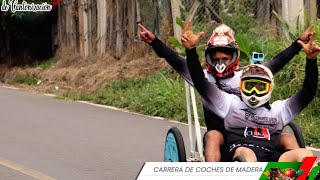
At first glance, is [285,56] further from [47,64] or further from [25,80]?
[47,64]

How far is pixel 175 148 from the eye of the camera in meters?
6.00

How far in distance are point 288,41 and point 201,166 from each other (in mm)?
6815

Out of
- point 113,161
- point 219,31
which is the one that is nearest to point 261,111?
point 219,31

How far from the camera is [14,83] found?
17422mm

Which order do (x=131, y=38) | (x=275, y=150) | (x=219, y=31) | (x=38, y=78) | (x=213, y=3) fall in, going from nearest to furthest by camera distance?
(x=275, y=150)
(x=219, y=31)
(x=213, y=3)
(x=131, y=38)
(x=38, y=78)

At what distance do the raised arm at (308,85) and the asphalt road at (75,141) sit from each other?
2167 millimetres

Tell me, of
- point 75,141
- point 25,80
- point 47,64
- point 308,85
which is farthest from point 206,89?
point 47,64

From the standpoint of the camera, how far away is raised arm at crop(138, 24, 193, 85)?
6012 millimetres

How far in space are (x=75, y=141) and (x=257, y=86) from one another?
4.25 metres

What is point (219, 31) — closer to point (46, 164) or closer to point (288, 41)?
point (46, 164)

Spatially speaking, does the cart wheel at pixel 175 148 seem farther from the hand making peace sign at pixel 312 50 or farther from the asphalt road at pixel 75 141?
the hand making peace sign at pixel 312 50

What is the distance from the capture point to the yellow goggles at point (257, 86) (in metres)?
5.41

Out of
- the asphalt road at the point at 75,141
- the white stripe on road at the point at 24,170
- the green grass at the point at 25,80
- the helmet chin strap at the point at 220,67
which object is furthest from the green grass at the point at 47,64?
the helmet chin strap at the point at 220,67

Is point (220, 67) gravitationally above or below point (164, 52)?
below
